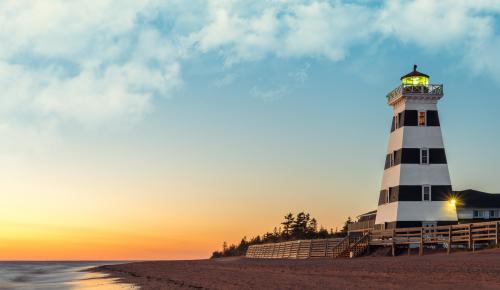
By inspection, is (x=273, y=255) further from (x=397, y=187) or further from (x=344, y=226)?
(x=344, y=226)

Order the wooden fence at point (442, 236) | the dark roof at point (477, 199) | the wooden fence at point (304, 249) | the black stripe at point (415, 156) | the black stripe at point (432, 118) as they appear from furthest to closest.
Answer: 1. the dark roof at point (477, 199)
2. the black stripe at point (432, 118)
3. the black stripe at point (415, 156)
4. the wooden fence at point (304, 249)
5. the wooden fence at point (442, 236)

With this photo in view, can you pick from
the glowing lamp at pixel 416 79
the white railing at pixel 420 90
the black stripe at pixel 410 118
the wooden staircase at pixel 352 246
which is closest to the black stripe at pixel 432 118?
the black stripe at pixel 410 118

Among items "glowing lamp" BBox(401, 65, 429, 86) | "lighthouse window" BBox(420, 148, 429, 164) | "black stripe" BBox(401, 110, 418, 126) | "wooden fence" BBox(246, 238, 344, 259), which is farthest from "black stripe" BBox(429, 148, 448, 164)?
"wooden fence" BBox(246, 238, 344, 259)

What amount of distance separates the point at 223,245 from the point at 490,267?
6246 cm

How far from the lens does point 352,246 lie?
45906 millimetres

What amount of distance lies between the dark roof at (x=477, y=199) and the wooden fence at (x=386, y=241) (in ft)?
62.7

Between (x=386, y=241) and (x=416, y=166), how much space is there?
6896 millimetres

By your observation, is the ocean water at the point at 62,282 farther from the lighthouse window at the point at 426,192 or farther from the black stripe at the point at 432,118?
the black stripe at the point at 432,118

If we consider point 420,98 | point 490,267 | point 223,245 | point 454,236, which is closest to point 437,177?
point 420,98

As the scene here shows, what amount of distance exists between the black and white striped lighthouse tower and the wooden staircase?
247cm

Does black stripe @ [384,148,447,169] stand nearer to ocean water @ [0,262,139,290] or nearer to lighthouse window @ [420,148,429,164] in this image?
lighthouse window @ [420,148,429,164]

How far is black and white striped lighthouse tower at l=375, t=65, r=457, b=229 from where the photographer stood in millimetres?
46219

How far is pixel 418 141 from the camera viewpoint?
156ft

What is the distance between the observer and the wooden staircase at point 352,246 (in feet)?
149
